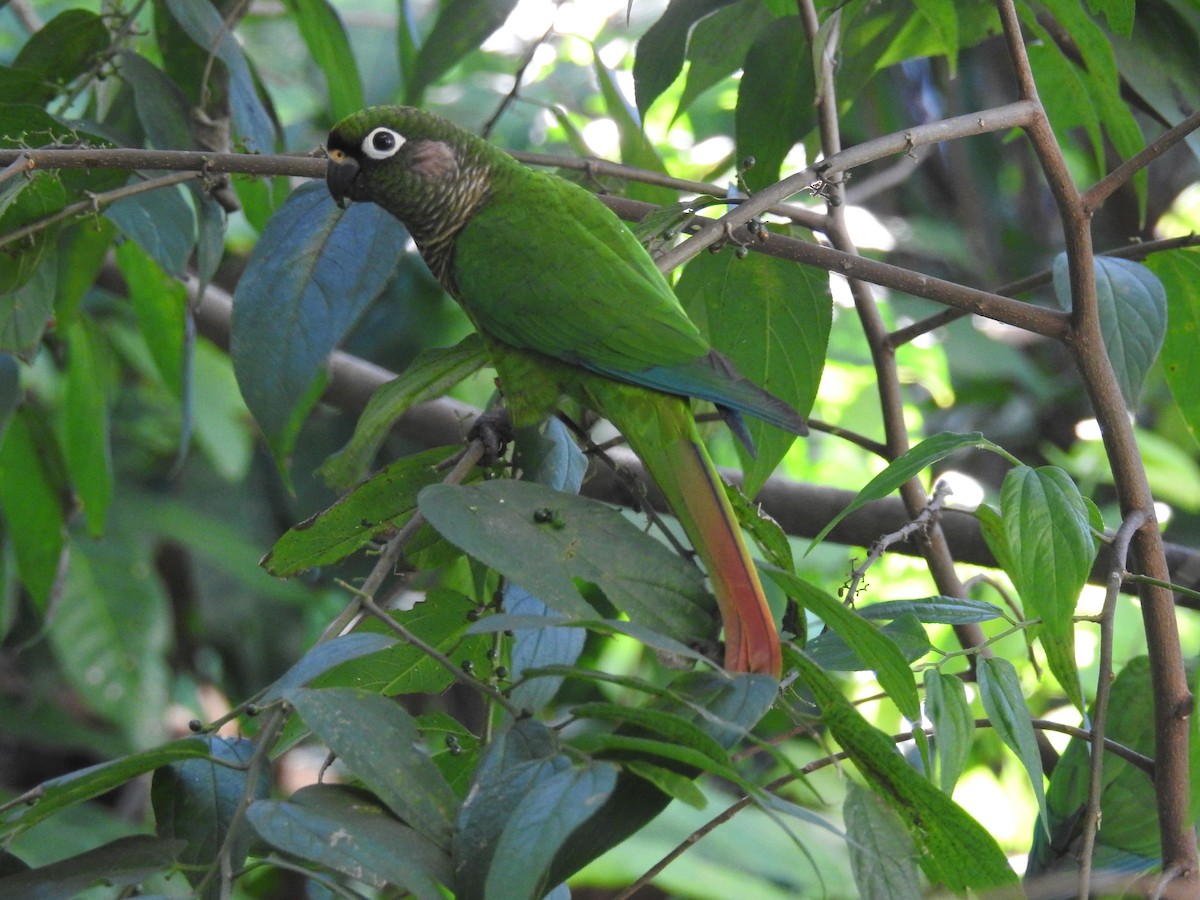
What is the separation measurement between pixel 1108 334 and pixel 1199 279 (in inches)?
9.4

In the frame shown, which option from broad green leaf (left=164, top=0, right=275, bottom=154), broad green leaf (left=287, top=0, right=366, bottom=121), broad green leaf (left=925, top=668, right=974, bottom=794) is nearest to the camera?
broad green leaf (left=925, top=668, right=974, bottom=794)

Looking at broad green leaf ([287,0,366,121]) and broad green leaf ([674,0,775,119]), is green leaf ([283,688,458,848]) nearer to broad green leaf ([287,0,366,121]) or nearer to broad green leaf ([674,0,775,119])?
broad green leaf ([674,0,775,119])

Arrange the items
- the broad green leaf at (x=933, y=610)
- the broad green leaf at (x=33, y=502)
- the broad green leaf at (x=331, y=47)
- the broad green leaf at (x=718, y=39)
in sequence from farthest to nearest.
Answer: the broad green leaf at (x=33, y=502) → the broad green leaf at (x=331, y=47) → the broad green leaf at (x=718, y=39) → the broad green leaf at (x=933, y=610)

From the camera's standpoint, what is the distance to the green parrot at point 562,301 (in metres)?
1.05

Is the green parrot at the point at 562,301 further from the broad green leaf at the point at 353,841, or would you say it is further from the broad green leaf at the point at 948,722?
the broad green leaf at the point at 353,841

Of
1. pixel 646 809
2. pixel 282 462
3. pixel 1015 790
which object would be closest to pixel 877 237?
pixel 1015 790

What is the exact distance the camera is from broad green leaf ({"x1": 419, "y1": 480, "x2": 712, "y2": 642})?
73 centimetres

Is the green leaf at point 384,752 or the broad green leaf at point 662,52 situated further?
the broad green leaf at point 662,52

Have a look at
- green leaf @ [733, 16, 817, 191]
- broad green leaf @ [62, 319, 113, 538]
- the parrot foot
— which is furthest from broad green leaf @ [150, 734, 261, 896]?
broad green leaf @ [62, 319, 113, 538]

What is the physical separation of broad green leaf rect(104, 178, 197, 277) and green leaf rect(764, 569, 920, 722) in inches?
35.4

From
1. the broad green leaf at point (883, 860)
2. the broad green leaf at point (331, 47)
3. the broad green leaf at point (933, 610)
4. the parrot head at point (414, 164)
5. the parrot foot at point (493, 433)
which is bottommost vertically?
the broad green leaf at point (883, 860)

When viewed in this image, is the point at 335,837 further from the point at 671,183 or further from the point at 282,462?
the point at 671,183

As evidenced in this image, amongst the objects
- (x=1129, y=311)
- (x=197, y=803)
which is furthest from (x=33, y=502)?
(x=1129, y=311)

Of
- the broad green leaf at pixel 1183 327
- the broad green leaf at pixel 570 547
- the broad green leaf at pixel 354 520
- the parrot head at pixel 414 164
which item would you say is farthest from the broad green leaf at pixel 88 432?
the broad green leaf at pixel 1183 327
